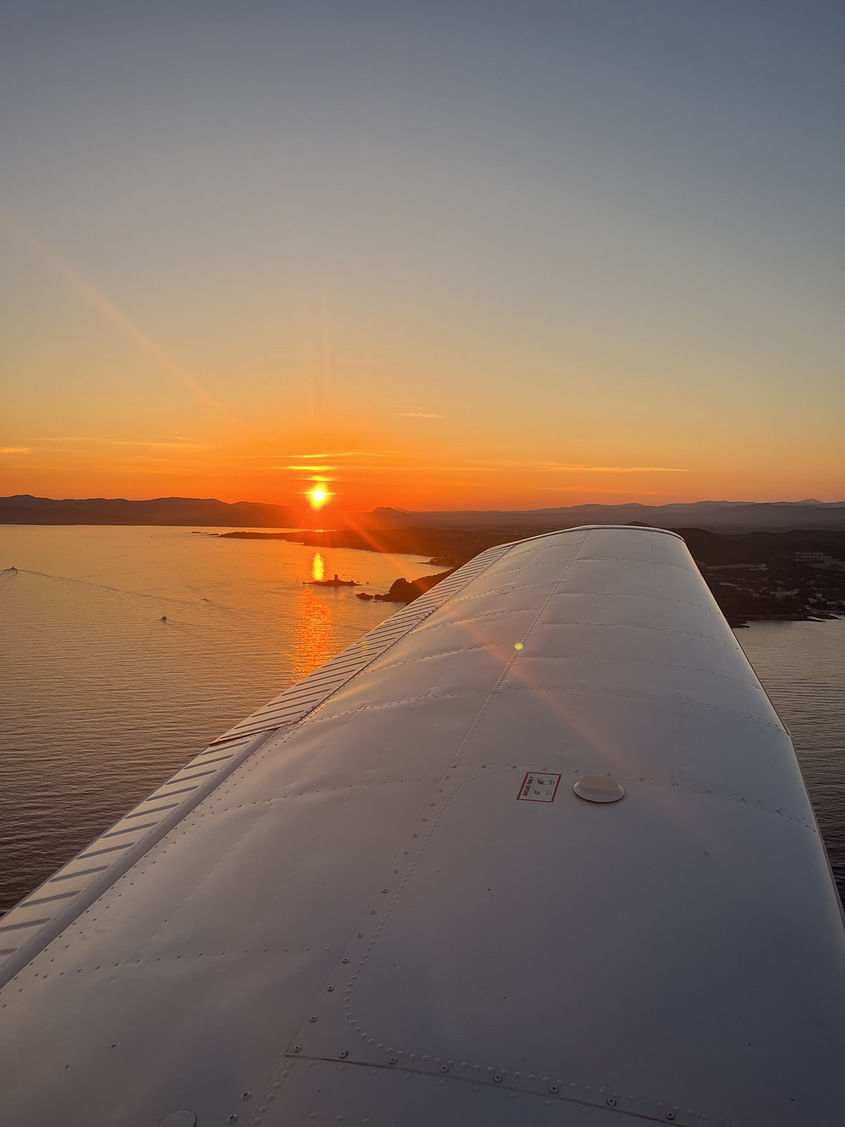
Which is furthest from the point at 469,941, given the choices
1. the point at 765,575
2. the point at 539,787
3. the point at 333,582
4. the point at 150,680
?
the point at 765,575

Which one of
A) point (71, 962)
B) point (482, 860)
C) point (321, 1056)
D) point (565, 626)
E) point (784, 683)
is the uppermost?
point (565, 626)

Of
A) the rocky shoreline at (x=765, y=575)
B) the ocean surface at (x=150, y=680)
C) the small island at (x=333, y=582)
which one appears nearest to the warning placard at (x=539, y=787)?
the ocean surface at (x=150, y=680)

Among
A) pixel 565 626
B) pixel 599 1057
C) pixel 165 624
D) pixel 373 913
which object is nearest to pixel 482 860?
pixel 373 913

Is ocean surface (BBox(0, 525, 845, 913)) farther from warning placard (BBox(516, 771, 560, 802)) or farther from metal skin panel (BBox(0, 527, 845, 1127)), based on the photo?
warning placard (BBox(516, 771, 560, 802))

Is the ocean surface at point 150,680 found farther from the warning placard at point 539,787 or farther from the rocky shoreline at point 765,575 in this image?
the warning placard at point 539,787

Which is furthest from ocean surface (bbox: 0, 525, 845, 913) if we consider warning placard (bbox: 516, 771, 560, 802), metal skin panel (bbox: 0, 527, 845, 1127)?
warning placard (bbox: 516, 771, 560, 802)

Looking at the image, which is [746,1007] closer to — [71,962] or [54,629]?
[71,962]
